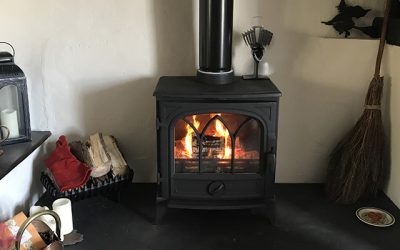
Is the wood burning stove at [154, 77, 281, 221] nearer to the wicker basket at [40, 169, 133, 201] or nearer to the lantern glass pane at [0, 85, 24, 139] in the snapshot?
the wicker basket at [40, 169, 133, 201]

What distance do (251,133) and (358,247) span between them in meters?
0.69

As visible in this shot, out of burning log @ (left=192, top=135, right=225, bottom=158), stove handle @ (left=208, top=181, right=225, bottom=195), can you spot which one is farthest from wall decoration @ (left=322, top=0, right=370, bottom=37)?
stove handle @ (left=208, top=181, right=225, bottom=195)

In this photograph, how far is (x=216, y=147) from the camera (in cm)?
207

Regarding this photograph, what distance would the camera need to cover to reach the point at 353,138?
2.30 m

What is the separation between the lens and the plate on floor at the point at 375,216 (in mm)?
2100

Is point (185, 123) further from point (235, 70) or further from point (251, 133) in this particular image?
point (235, 70)

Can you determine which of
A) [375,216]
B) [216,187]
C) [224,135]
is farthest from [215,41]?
[375,216]

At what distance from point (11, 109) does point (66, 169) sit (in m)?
0.40

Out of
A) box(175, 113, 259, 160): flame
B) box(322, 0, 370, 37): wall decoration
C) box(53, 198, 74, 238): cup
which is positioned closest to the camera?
box(53, 198, 74, 238): cup

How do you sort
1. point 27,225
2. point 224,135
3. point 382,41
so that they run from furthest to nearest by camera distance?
point 382,41
point 224,135
point 27,225

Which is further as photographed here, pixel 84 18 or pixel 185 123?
pixel 84 18

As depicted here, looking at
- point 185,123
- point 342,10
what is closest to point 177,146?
point 185,123

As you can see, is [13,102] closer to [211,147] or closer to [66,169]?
[66,169]

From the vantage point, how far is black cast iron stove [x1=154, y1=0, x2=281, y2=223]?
79.3 inches
